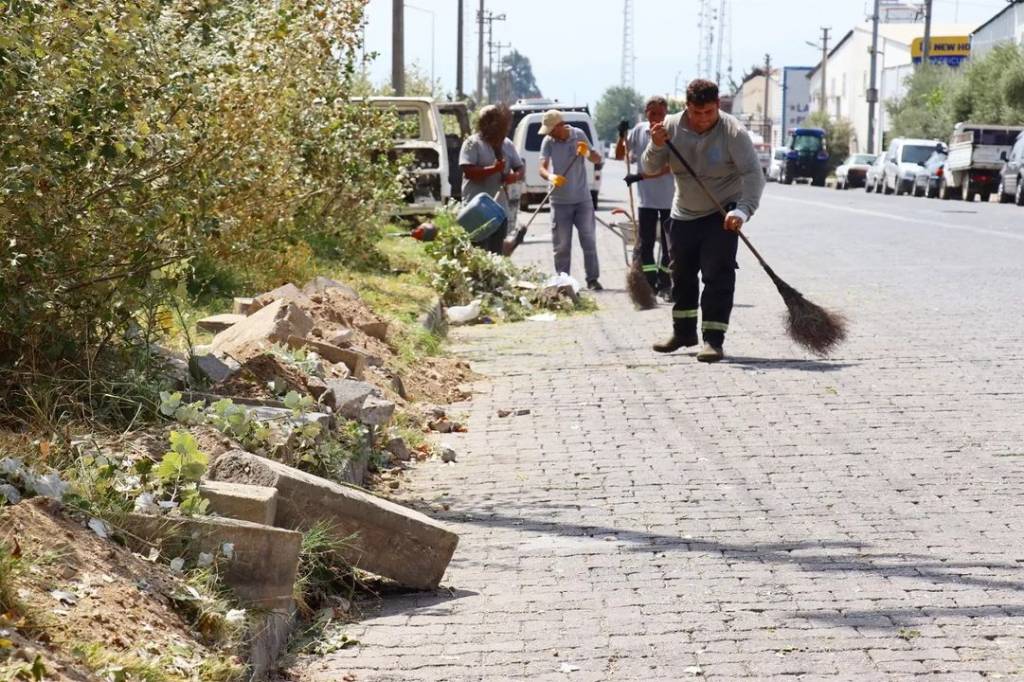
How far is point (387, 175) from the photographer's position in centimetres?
1661

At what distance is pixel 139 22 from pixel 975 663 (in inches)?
147

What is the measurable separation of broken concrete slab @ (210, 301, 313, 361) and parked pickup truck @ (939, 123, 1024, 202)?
38.8 metres

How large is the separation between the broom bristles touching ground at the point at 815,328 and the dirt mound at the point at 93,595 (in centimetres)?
682

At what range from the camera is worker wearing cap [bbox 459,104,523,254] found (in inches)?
641

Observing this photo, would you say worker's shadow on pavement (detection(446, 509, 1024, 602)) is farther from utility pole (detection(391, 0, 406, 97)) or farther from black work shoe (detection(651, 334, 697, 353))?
utility pole (detection(391, 0, 406, 97))

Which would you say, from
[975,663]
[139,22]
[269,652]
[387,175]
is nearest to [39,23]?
[139,22]

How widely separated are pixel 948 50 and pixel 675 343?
97.8m

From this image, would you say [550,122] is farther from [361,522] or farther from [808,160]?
[808,160]

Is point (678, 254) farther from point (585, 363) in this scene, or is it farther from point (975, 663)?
point (975, 663)

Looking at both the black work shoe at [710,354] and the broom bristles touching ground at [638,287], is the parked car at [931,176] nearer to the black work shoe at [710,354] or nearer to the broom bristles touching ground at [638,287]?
the broom bristles touching ground at [638,287]

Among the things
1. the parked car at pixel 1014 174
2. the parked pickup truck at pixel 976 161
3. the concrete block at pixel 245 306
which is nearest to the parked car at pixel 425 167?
the concrete block at pixel 245 306

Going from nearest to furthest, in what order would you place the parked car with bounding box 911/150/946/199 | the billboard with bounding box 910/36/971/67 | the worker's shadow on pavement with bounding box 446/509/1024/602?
1. the worker's shadow on pavement with bounding box 446/509/1024/602
2. the parked car with bounding box 911/150/946/199
3. the billboard with bounding box 910/36/971/67

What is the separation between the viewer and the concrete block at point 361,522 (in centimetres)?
557

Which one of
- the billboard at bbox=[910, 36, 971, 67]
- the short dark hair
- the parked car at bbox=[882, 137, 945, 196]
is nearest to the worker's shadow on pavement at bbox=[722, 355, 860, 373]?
the short dark hair
